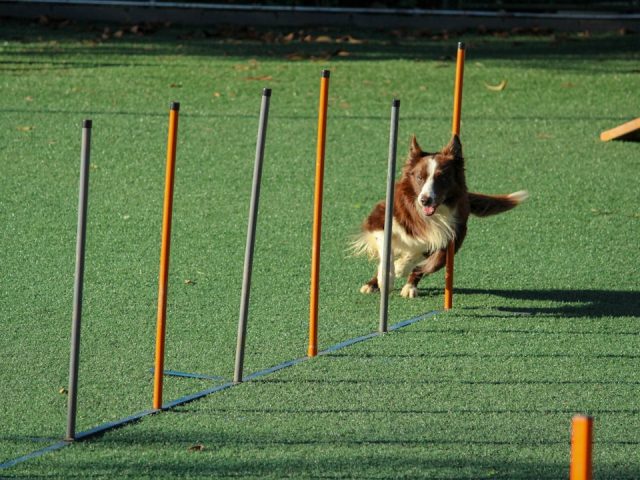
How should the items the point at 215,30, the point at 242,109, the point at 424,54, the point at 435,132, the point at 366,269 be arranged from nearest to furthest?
the point at 366,269, the point at 435,132, the point at 242,109, the point at 424,54, the point at 215,30

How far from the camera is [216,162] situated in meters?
10.7

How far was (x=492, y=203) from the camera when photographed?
7766 millimetres

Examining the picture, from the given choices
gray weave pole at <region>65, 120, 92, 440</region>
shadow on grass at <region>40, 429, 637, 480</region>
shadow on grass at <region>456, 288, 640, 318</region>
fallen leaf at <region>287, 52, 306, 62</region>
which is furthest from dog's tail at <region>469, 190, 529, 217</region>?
fallen leaf at <region>287, 52, 306, 62</region>

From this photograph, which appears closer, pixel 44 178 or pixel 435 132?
pixel 44 178

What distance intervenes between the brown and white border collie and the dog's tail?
0.34m

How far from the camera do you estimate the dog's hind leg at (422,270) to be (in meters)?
7.11

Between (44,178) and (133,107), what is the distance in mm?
2924

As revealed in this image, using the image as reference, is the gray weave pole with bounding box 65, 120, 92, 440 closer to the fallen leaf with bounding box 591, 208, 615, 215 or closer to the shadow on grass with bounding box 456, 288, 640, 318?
the shadow on grass with bounding box 456, 288, 640, 318

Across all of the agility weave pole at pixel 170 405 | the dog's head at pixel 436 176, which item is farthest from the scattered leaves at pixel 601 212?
the agility weave pole at pixel 170 405

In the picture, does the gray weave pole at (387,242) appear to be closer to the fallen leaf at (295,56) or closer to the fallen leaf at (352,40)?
the fallen leaf at (295,56)

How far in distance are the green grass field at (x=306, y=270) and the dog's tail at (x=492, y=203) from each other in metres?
0.43

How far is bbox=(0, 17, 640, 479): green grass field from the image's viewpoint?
488cm

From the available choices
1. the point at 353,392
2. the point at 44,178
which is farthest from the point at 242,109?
the point at 353,392

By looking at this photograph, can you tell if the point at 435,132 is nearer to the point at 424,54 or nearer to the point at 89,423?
the point at 424,54
